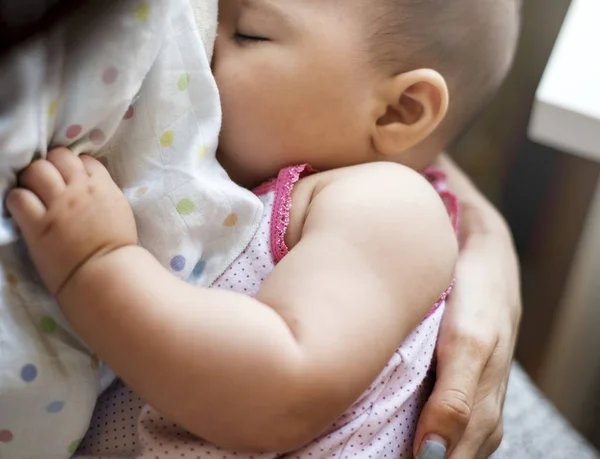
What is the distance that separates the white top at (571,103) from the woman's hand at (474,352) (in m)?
0.17

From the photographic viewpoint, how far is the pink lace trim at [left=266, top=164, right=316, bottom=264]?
25.3 inches

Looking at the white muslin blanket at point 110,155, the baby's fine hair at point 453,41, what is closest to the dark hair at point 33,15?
the white muslin blanket at point 110,155

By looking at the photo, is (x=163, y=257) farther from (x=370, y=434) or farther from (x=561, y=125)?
(x=561, y=125)

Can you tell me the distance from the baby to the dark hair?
0.10 metres

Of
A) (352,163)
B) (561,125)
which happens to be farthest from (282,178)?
(561,125)

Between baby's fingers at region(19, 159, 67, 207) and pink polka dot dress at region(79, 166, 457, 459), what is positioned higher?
baby's fingers at region(19, 159, 67, 207)

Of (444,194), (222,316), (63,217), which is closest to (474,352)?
(444,194)

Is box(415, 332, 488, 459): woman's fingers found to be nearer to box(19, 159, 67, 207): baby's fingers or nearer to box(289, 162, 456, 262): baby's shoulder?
box(289, 162, 456, 262): baby's shoulder

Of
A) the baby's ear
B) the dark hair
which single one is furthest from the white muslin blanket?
the baby's ear

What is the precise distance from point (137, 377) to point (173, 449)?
3.7 inches

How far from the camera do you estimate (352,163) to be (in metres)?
0.74

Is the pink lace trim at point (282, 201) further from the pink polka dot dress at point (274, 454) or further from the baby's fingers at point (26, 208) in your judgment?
the baby's fingers at point (26, 208)

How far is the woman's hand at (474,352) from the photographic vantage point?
0.69 meters

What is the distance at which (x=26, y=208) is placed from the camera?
1.79 feet
